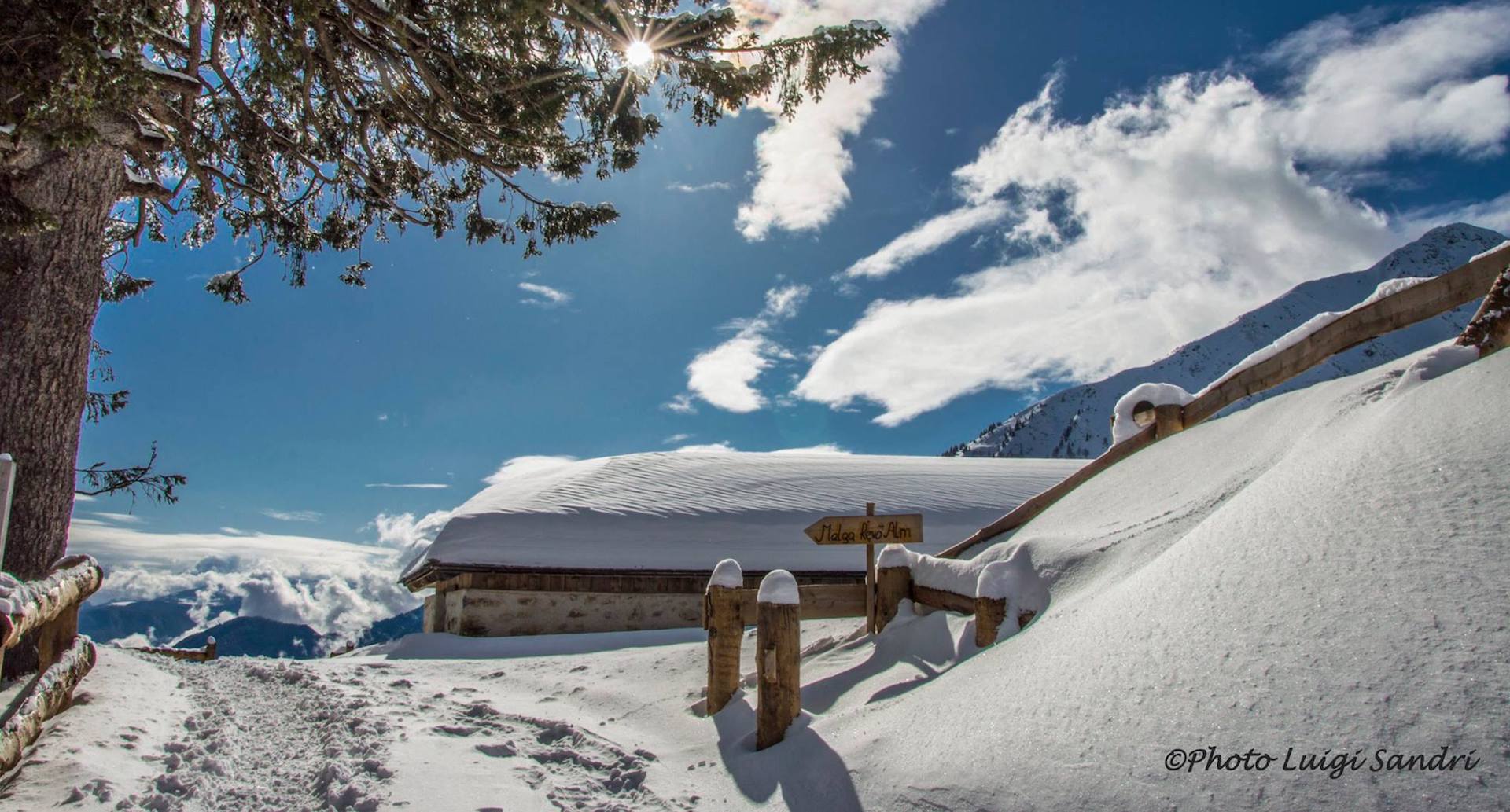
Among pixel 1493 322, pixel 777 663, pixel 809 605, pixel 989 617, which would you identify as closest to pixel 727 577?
pixel 809 605

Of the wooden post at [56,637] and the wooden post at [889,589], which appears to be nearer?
the wooden post at [56,637]

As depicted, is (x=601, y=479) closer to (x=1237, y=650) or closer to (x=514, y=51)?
(x=514, y=51)

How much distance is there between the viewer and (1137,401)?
26.0 ft

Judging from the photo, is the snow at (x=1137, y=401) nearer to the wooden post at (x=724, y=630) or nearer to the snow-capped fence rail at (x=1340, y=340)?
the snow-capped fence rail at (x=1340, y=340)

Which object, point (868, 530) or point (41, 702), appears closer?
point (41, 702)

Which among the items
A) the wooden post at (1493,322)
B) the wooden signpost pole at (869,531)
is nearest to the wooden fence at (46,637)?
the wooden signpost pole at (869,531)

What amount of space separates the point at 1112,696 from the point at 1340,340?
417 centimetres

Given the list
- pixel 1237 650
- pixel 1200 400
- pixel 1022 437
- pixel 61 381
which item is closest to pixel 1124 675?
pixel 1237 650

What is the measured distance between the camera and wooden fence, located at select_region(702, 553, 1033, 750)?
4.39 m

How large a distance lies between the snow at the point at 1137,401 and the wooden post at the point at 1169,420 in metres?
0.05

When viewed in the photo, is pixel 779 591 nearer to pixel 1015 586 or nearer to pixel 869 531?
pixel 1015 586

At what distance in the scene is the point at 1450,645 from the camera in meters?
2.02

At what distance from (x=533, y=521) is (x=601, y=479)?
3.25m

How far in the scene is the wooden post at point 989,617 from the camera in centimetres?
436
